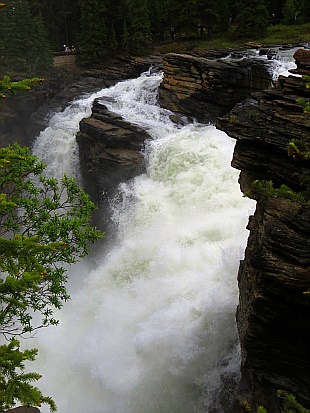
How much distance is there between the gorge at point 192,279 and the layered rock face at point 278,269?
22mm

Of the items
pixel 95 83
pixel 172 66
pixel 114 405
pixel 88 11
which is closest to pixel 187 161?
pixel 172 66

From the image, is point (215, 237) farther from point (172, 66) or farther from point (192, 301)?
point (172, 66)

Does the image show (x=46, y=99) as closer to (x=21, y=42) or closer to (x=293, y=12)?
(x=21, y=42)

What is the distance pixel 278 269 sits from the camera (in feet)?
21.1

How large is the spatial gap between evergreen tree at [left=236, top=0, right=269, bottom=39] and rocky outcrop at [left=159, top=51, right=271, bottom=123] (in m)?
14.7

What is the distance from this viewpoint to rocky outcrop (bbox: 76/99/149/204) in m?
20.0

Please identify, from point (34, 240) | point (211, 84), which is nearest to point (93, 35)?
point (211, 84)

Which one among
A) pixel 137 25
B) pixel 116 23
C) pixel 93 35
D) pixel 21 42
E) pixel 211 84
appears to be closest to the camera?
pixel 211 84

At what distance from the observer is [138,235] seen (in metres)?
16.6

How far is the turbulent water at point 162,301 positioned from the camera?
10531 millimetres

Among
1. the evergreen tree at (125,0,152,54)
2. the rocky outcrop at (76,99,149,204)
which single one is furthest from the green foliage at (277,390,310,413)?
the evergreen tree at (125,0,152,54)

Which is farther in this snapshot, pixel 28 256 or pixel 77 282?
pixel 77 282

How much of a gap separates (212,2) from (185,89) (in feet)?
67.5

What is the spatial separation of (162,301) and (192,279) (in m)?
1.19
